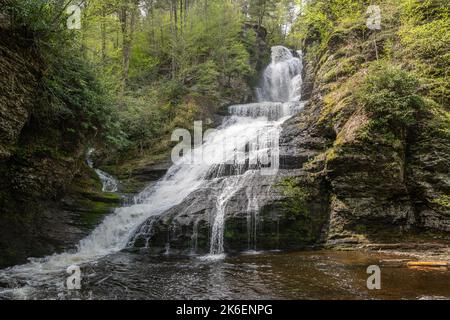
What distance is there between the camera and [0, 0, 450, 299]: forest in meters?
8.66

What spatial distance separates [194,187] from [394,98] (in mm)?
8592

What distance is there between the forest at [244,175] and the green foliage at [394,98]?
5 cm

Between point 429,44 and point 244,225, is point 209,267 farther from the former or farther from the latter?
point 429,44

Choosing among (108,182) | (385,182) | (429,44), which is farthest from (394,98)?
(108,182)

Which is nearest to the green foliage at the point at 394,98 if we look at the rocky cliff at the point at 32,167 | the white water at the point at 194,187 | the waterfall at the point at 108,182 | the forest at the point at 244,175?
the forest at the point at 244,175

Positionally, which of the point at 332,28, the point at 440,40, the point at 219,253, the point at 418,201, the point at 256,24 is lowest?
the point at 219,253

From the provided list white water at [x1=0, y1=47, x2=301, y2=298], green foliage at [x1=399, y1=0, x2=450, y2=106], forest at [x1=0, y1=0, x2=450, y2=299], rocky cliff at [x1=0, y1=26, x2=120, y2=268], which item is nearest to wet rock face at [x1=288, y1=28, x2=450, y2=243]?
forest at [x1=0, y1=0, x2=450, y2=299]

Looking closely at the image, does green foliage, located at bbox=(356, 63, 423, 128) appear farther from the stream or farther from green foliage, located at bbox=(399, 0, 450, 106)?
the stream

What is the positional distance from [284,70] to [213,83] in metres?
7.87

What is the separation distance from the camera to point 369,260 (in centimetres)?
928
